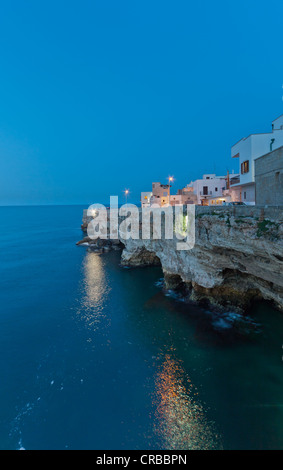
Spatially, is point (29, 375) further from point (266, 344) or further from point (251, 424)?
point (266, 344)

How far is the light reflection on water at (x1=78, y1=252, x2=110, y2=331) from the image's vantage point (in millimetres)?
20750

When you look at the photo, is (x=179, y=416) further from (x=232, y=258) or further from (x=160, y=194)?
(x=160, y=194)

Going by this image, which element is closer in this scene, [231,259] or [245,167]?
[231,259]

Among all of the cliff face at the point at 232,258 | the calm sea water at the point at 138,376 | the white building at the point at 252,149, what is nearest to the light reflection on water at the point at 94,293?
the calm sea water at the point at 138,376

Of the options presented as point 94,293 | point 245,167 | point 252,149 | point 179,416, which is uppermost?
point 252,149

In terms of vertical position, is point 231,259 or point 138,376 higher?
point 231,259

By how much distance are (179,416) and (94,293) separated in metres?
17.1

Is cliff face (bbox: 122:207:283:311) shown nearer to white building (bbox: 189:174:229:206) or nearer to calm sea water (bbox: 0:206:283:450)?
calm sea water (bbox: 0:206:283:450)

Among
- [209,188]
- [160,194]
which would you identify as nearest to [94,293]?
[209,188]

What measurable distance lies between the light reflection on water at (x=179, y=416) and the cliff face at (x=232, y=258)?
27.3 feet

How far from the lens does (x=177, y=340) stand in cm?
1678

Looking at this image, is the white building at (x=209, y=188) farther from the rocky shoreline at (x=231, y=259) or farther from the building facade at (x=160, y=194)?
the rocky shoreline at (x=231, y=259)

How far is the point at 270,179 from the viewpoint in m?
16.4

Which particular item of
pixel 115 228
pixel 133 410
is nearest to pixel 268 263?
pixel 133 410
